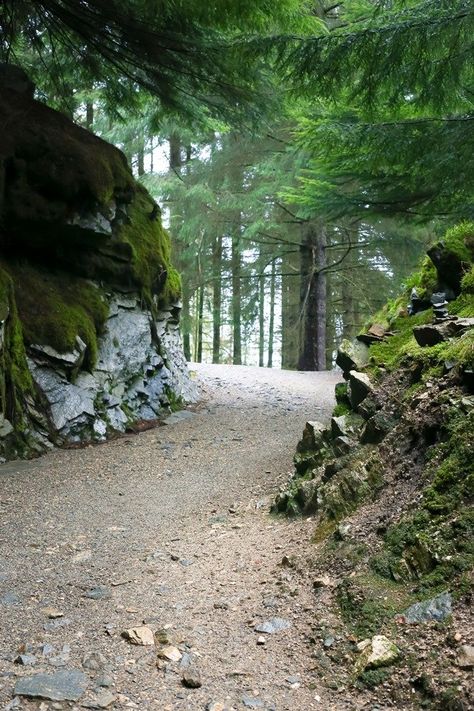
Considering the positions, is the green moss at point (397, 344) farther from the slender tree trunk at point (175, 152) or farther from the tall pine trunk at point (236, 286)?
the slender tree trunk at point (175, 152)

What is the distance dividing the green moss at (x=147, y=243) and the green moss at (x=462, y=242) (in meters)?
5.40

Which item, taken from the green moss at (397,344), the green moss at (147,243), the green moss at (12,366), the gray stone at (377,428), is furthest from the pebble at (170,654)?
the green moss at (147,243)

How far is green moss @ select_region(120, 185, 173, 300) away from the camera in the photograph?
30.6 ft

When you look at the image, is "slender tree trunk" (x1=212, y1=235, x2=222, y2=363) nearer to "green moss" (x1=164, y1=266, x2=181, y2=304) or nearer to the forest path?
"green moss" (x1=164, y1=266, x2=181, y2=304)

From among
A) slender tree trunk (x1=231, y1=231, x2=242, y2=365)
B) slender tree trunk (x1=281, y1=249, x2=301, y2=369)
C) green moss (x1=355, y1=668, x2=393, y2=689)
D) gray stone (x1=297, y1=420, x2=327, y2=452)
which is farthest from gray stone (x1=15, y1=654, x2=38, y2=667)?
slender tree trunk (x1=281, y1=249, x2=301, y2=369)

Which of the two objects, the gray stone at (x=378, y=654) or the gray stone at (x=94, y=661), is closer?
the gray stone at (x=378, y=654)

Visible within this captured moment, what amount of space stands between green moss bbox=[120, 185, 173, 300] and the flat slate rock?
288 inches

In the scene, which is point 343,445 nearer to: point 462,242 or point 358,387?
point 358,387

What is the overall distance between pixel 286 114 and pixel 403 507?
7898mm

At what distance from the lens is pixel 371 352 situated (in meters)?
5.61

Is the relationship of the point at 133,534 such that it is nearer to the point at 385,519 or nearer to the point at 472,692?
the point at 385,519

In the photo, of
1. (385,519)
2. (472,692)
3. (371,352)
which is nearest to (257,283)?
(371,352)

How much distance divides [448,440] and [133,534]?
8.70ft

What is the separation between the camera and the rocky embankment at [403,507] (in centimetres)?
232
